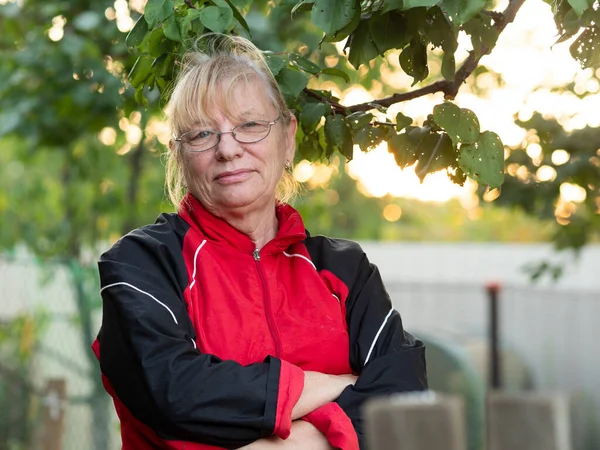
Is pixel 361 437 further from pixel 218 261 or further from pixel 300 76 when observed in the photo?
pixel 300 76

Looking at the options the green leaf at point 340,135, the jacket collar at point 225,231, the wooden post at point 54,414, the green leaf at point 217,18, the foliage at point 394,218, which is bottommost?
the wooden post at point 54,414

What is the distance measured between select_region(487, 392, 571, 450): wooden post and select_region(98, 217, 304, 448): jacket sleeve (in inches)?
40.0

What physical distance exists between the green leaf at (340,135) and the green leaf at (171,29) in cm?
52

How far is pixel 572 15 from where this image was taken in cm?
203

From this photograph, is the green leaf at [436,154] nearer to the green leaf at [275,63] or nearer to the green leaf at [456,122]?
the green leaf at [456,122]

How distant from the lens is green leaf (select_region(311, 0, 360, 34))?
1999 millimetres

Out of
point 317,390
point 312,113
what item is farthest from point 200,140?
point 317,390

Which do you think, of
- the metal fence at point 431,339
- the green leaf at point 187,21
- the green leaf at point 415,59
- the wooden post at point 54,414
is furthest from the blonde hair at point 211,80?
the metal fence at point 431,339

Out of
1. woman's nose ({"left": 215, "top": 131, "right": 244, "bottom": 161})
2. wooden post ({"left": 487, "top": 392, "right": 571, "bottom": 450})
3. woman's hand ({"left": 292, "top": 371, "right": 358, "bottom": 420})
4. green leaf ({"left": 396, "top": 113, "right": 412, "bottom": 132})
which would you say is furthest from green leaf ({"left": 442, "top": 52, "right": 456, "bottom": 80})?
wooden post ({"left": 487, "top": 392, "right": 571, "bottom": 450})

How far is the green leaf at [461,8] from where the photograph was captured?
5.98 ft

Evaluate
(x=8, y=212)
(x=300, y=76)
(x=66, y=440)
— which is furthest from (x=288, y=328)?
(x=8, y=212)

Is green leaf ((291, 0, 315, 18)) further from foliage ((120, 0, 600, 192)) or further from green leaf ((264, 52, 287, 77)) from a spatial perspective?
green leaf ((264, 52, 287, 77))

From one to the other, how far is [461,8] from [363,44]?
375mm

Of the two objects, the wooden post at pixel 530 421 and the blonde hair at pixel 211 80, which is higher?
the blonde hair at pixel 211 80
